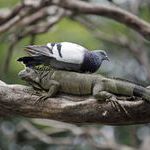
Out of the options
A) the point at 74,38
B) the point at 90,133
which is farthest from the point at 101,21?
the point at 90,133

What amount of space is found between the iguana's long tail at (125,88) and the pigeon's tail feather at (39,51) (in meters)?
0.24

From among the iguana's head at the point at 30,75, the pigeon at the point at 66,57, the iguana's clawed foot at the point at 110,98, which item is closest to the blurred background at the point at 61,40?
the iguana's head at the point at 30,75

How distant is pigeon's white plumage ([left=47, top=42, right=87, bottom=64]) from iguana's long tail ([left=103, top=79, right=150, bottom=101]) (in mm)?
143

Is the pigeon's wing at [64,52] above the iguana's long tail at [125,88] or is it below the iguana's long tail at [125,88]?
above

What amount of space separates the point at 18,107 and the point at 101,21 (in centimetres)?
400

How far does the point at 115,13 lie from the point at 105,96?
1418mm

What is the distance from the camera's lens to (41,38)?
17.1 feet

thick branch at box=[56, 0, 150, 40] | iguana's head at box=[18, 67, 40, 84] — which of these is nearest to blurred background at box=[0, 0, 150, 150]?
thick branch at box=[56, 0, 150, 40]

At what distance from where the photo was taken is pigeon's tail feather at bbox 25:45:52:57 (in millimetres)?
2020

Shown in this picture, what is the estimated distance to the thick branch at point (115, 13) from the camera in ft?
10.6

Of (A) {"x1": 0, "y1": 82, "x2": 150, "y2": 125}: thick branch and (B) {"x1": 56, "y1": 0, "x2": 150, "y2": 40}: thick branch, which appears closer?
(A) {"x1": 0, "y1": 82, "x2": 150, "y2": 125}: thick branch

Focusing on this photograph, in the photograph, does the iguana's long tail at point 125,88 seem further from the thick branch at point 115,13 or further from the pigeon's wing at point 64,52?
the thick branch at point 115,13

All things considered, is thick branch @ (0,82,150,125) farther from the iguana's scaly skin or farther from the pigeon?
the pigeon

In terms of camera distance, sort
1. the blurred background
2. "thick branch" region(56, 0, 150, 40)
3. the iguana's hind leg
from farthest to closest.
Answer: the blurred background < "thick branch" region(56, 0, 150, 40) < the iguana's hind leg
